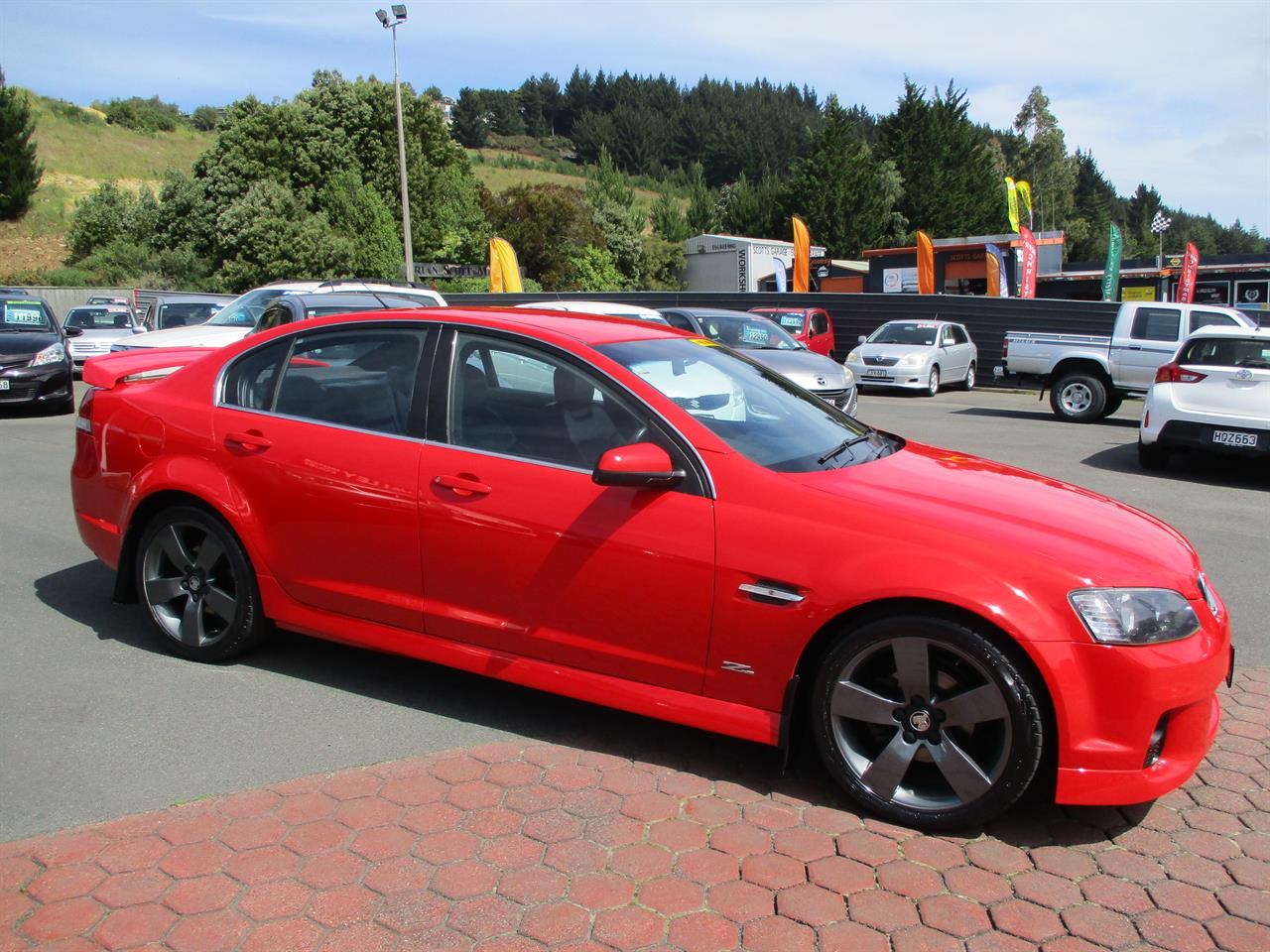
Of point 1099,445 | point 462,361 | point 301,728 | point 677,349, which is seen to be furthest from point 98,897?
point 1099,445

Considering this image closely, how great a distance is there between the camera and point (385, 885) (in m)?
3.09

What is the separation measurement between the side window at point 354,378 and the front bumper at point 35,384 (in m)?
11.2

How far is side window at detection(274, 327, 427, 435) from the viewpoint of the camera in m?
4.37

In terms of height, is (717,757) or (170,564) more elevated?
(170,564)

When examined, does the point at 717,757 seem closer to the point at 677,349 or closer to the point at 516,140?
the point at 677,349

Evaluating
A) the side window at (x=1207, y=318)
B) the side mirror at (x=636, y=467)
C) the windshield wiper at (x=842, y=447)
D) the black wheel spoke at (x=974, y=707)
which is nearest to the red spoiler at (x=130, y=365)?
the side mirror at (x=636, y=467)

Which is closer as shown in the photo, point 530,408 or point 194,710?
point 530,408

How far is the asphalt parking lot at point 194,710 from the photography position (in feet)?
12.4

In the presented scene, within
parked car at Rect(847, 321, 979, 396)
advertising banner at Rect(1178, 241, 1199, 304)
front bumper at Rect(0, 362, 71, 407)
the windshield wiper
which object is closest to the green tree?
front bumper at Rect(0, 362, 71, 407)

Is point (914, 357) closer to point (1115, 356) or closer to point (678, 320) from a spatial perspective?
point (1115, 356)

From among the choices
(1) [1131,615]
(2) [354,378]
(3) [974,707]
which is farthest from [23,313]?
(1) [1131,615]

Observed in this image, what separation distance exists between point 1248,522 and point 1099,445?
197 inches

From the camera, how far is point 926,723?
3.39 m

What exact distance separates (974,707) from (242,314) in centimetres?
1358
